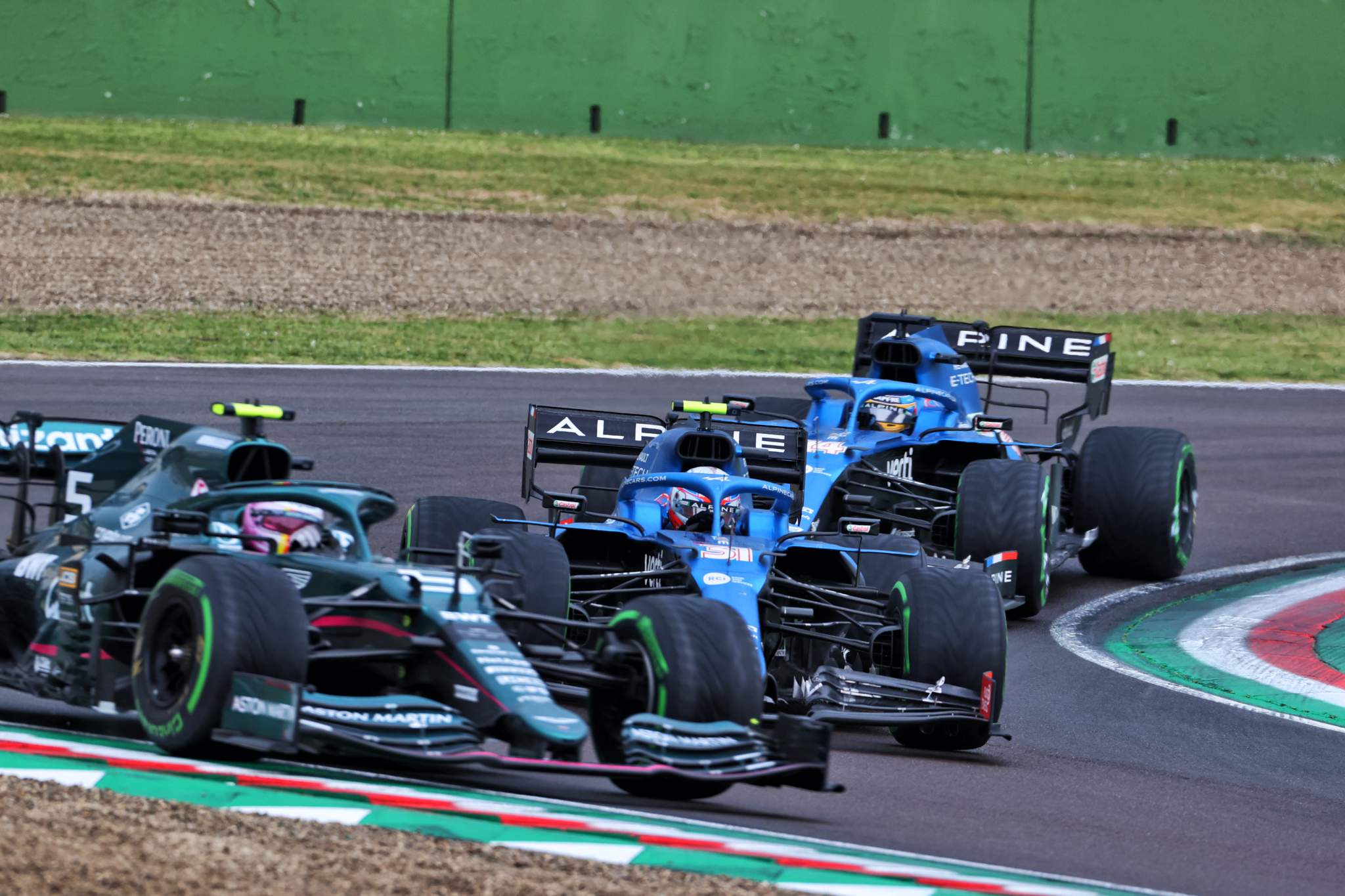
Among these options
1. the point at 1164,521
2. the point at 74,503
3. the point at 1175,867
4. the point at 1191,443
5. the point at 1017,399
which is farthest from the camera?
the point at 1017,399

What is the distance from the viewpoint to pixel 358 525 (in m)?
9.77

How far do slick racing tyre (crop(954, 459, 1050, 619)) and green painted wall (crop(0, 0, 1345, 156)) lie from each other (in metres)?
26.9

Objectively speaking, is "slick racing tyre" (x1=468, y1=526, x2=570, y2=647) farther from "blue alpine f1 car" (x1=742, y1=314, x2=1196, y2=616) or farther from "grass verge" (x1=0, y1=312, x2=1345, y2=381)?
"grass verge" (x1=0, y1=312, x2=1345, y2=381)

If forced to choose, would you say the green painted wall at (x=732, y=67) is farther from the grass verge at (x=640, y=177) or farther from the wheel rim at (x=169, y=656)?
the wheel rim at (x=169, y=656)

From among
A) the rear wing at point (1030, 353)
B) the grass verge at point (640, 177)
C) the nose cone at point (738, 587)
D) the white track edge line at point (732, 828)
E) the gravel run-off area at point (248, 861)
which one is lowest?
the white track edge line at point (732, 828)

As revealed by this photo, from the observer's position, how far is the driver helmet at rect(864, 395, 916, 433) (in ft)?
55.9

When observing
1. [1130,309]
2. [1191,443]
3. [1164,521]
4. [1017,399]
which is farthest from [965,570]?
[1130,309]

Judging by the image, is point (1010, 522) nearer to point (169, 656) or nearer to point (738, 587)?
point (738, 587)

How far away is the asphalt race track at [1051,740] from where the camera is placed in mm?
8703

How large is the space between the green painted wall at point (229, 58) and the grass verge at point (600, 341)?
38.4 ft

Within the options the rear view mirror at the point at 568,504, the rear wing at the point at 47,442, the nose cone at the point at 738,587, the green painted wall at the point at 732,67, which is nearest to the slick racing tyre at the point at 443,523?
the rear view mirror at the point at 568,504

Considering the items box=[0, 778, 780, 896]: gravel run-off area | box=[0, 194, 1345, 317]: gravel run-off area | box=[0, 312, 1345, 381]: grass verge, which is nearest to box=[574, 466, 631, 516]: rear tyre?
box=[0, 778, 780, 896]: gravel run-off area

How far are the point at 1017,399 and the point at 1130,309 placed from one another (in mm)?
8460

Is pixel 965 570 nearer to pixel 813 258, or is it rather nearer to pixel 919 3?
pixel 813 258
